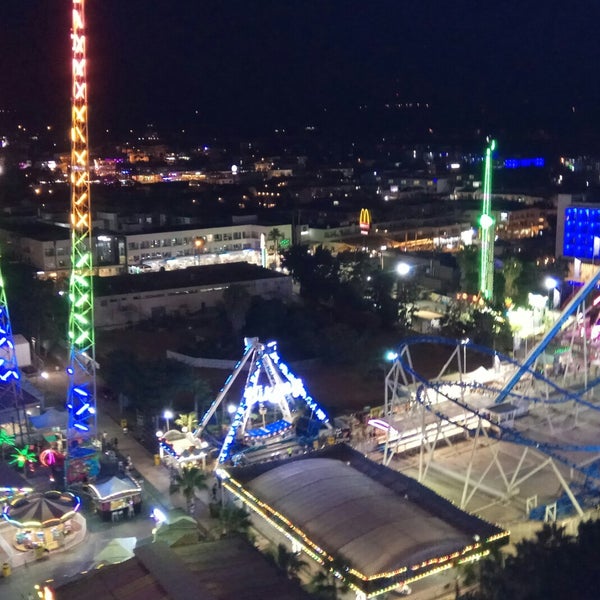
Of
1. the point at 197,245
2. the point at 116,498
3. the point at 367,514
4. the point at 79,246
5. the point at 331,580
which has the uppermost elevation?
the point at 79,246

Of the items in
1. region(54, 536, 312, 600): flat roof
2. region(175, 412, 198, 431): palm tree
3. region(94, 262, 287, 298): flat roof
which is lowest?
region(175, 412, 198, 431): palm tree

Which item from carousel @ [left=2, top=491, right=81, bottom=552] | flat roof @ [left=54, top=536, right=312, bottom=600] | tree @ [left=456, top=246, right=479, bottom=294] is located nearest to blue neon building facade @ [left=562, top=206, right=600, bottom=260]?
tree @ [left=456, top=246, right=479, bottom=294]

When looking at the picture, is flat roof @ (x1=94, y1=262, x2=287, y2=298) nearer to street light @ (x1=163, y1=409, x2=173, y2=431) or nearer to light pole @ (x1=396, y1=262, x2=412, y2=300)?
light pole @ (x1=396, y1=262, x2=412, y2=300)

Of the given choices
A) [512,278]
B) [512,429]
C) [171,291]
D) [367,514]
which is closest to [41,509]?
[367,514]

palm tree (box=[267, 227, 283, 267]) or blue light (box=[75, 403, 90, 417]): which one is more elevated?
palm tree (box=[267, 227, 283, 267])

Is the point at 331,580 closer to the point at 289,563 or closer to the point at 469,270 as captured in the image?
the point at 289,563

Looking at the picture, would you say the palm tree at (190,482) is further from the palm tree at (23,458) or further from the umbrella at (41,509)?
the palm tree at (23,458)

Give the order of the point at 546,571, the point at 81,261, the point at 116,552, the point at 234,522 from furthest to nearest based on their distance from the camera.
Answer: the point at 81,261
the point at 116,552
the point at 234,522
the point at 546,571
